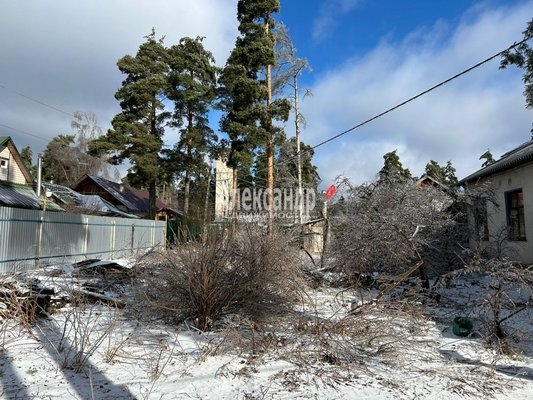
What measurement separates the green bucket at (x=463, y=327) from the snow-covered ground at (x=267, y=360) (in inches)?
4.7

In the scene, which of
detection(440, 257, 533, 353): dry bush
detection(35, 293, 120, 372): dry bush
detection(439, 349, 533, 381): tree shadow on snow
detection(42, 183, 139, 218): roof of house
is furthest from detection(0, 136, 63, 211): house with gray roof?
detection(440, 257, 533, 353): dry bush

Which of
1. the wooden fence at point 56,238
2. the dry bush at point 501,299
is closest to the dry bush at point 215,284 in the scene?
the wooden fence at point 56,238

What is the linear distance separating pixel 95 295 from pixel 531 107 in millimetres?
12456

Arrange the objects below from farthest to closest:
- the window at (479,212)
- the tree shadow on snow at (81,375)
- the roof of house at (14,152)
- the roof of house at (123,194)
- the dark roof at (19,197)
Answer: the roof of house at (123,194) < the roof of house at (14,152) < the dark roof at (19,197) < the window at (479,212) < the tree shadow on snow at (81,375)

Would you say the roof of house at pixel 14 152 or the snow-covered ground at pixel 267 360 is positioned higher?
the roof of house at pixel 14 152

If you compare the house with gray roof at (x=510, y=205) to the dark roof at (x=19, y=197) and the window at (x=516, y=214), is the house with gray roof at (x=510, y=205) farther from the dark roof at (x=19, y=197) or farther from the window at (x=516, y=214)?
the dark roof at (x=19, y=197)

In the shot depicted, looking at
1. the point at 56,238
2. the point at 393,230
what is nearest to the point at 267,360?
the point at 393,230

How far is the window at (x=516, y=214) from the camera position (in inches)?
520

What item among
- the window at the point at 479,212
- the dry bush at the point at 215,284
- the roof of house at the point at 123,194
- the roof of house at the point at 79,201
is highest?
the roof of house at the point at 123,194

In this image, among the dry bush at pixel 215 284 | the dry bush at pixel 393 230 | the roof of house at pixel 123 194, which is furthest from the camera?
the roof of house at pixel 123 194

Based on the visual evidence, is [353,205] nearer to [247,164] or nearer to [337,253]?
[337,253]

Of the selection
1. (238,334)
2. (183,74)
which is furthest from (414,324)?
(183,74)

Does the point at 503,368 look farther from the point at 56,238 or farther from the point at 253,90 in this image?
the point at 253,90

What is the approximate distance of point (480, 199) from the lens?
1140 centimetres
